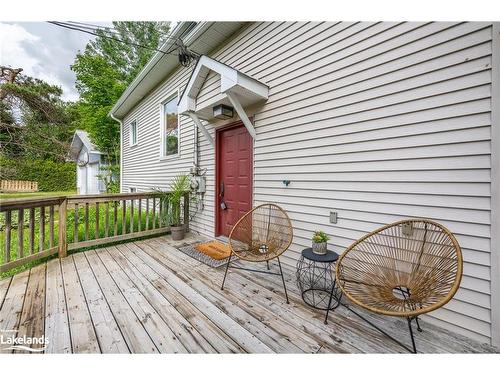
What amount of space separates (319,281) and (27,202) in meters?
3.52

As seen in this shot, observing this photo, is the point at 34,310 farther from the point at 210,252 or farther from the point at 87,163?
the point at 87,163

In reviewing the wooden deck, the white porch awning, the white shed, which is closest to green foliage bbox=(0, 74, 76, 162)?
the wooden deck

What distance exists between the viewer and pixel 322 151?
2357 mm

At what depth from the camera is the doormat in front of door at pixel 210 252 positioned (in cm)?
285

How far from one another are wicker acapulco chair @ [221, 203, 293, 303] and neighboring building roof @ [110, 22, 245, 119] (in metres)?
3.08

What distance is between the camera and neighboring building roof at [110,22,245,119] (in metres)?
3.48

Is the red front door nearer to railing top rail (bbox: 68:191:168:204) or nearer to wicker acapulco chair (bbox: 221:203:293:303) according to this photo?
wicker acapulco chair (bbox: 221:203:293:303)

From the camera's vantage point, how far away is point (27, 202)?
2439 millimetres

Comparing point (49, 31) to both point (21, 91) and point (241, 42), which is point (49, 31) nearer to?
point (21, 91)

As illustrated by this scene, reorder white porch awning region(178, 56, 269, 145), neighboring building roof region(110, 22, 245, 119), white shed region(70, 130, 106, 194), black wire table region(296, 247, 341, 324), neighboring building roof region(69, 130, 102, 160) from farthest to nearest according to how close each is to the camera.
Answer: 1. white shed region(70, 130, 106, 194)
2. neighboring building roof region(69, 130, 102, 160)
3. neighboring building roof region(110, 22, 245, 119)
4. white porch awning region(178, 56, 269, 145)
5. black wire table region(296, 247, 341, 324)

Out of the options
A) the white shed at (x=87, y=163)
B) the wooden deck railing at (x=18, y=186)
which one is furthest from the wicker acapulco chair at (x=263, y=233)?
the white shed at (x=87, y=163)

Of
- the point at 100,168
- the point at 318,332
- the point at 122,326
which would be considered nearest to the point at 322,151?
the point at 318,332

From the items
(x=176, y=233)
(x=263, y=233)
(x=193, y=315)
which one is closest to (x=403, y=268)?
(x=263, y=233)

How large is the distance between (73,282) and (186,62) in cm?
403
